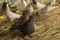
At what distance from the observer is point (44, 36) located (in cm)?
301

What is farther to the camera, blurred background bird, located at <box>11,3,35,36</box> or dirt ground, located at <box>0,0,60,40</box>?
dirt ground, located at <box>0,0,60,40</box>

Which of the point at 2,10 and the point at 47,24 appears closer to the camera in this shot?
the point at 47,24

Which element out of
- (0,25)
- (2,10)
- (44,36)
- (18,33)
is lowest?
(44,36)

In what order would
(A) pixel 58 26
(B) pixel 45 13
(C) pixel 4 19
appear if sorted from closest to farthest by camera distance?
(A) pixel 58 26, (C) pixel 4 19, (B) pixel 45 13

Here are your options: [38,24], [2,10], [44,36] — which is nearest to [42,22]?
[38,24]

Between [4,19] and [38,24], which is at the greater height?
[4,19]

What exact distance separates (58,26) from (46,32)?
0.30 m

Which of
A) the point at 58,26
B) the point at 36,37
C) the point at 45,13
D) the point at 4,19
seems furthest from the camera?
the point at 45,13

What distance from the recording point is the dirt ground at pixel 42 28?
3.00 metres

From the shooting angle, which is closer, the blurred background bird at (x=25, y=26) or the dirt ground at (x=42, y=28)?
the blurred background bird at (x=25, y=26)

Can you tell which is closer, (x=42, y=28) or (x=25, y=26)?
(x=25, y=26)

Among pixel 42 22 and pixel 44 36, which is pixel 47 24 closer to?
pixel 42 22

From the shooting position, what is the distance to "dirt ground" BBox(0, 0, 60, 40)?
3.00 meters

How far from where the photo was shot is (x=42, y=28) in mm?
3277
